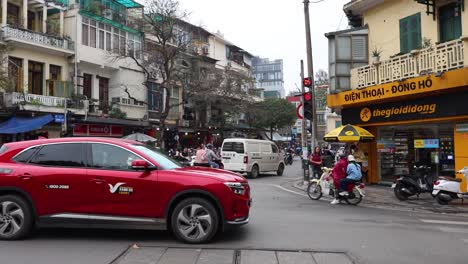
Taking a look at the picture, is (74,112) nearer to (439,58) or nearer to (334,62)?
(334,62)

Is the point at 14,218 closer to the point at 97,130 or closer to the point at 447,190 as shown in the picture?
the point at 447,190

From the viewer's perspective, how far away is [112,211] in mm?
7176

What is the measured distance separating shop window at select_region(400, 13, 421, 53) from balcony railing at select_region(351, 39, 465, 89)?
116cm

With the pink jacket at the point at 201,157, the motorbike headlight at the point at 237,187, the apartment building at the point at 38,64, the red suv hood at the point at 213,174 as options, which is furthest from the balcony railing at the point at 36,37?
the motorbike headlight at the point at 237,187

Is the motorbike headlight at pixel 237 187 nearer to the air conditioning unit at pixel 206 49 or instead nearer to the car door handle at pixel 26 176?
the car door handle at pixel 26 176

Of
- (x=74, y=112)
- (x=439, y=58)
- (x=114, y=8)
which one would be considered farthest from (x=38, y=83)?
(x=439, y=58)

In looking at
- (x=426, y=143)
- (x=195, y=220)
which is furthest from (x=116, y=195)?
(x=426, y=143)

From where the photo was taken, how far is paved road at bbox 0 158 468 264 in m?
6.46

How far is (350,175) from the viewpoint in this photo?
12672 millimetres

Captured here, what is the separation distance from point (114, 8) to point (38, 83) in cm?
909

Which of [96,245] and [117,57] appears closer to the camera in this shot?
[96,245]

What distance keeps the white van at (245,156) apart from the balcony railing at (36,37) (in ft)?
45.2

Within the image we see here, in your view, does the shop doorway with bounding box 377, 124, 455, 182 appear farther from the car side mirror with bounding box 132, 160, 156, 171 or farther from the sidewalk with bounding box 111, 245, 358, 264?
the car side mirror with bounding box 132, 160, 156, 171

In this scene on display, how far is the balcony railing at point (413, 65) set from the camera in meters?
14.1
